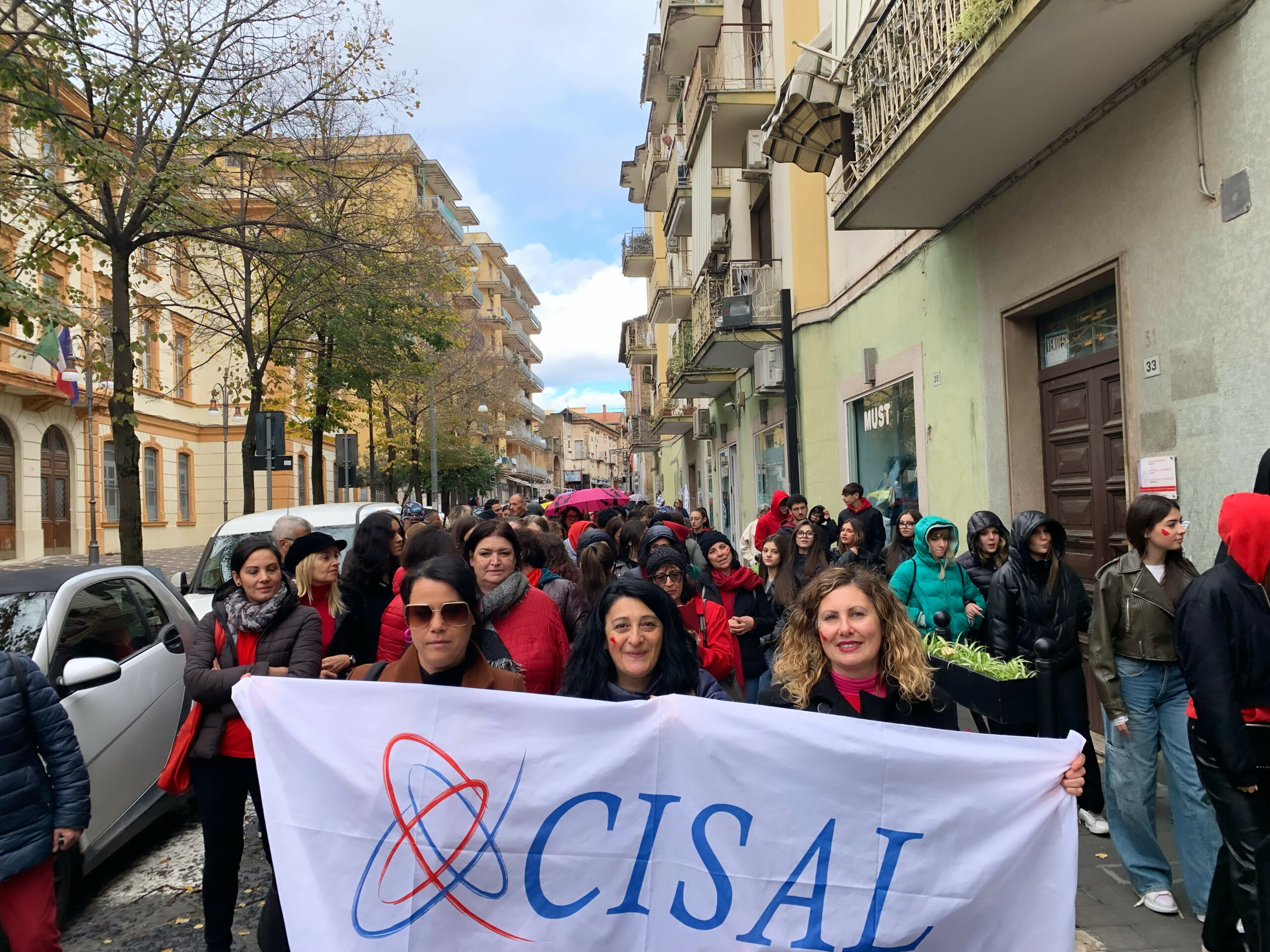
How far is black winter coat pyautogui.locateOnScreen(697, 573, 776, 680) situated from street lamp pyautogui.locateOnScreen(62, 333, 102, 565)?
7.51 m

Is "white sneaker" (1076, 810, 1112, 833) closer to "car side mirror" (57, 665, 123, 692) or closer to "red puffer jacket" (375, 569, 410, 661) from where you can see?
"red puffer jacket" (375, 569, 410, 661)

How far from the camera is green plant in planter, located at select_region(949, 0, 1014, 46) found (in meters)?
6.02

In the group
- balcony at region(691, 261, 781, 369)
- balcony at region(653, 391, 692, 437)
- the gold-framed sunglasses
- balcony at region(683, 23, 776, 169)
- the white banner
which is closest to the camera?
the white banner

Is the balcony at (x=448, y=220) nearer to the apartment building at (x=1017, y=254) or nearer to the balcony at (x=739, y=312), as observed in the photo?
the balcony at (x=739, y=312)

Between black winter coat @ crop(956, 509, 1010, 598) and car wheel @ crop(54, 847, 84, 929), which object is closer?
car wheel @ crop(54, 847, 84, 929)

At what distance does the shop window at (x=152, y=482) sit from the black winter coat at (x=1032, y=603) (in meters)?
32.5

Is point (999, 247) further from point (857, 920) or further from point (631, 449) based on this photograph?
point (631, 449)

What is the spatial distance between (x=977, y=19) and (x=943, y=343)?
14.2 feet

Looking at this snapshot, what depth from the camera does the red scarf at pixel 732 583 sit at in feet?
20.9

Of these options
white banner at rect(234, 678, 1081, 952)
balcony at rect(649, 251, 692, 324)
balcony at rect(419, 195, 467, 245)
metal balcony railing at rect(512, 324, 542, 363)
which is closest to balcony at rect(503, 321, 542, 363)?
metal balcony railing at rect(512, 324, 542, 363)

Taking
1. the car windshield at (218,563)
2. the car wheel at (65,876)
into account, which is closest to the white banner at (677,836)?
the car wheel at (65,876)

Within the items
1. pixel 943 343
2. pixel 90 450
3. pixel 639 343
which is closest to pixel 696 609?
pixel 943 343

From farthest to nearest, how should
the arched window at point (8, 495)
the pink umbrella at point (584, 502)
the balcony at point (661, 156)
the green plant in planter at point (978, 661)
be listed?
1. the arched window at point (8, 495)
2. the balcony at point (661, 156)
3. the pink umbrella at point (584, 502)
4. the green plant in planter at point (978, 661)

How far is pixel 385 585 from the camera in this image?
5812mm
